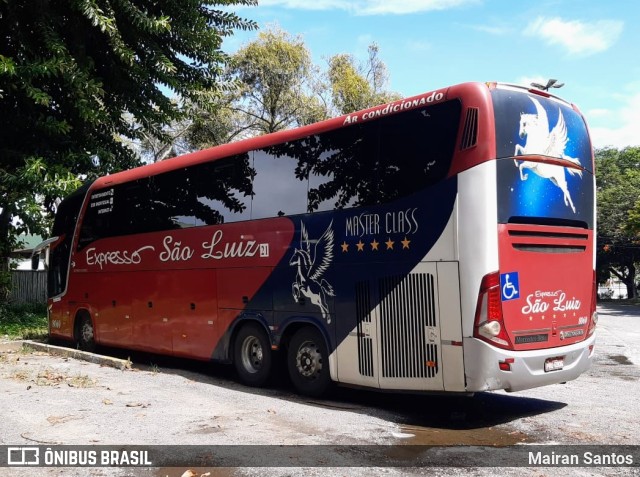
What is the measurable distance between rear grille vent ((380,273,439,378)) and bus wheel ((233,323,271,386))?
2.47 m

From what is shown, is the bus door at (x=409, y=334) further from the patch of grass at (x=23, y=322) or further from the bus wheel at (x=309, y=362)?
the patch of grass at (x=23, y=322)

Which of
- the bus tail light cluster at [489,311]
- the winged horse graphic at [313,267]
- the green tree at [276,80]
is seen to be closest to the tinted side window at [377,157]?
the winged horse graphic at [313,267]

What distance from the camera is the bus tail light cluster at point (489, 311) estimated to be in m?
7.08

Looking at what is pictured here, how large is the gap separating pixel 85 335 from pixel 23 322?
621 cm

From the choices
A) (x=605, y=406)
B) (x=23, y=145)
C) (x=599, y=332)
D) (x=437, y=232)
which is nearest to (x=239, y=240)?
(x=437, y=232)

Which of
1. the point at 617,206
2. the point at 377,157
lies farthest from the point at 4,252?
the point at 617,206

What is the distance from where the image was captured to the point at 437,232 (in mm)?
7445

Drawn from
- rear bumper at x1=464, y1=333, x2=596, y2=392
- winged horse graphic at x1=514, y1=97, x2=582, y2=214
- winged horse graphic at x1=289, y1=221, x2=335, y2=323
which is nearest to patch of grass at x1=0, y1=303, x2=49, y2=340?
winged horse graphic at x1=289, y1=221, x2=335, y2=323

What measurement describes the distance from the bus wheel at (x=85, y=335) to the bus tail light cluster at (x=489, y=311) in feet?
31.4

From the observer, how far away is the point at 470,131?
728 centimetres

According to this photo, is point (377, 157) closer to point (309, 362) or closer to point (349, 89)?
point (309, 362)

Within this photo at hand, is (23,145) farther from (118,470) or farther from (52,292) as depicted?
(118,470)

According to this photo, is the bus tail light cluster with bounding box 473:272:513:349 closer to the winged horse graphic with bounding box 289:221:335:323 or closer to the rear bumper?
the rear bumper

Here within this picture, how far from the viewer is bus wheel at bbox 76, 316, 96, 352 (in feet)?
46.3
